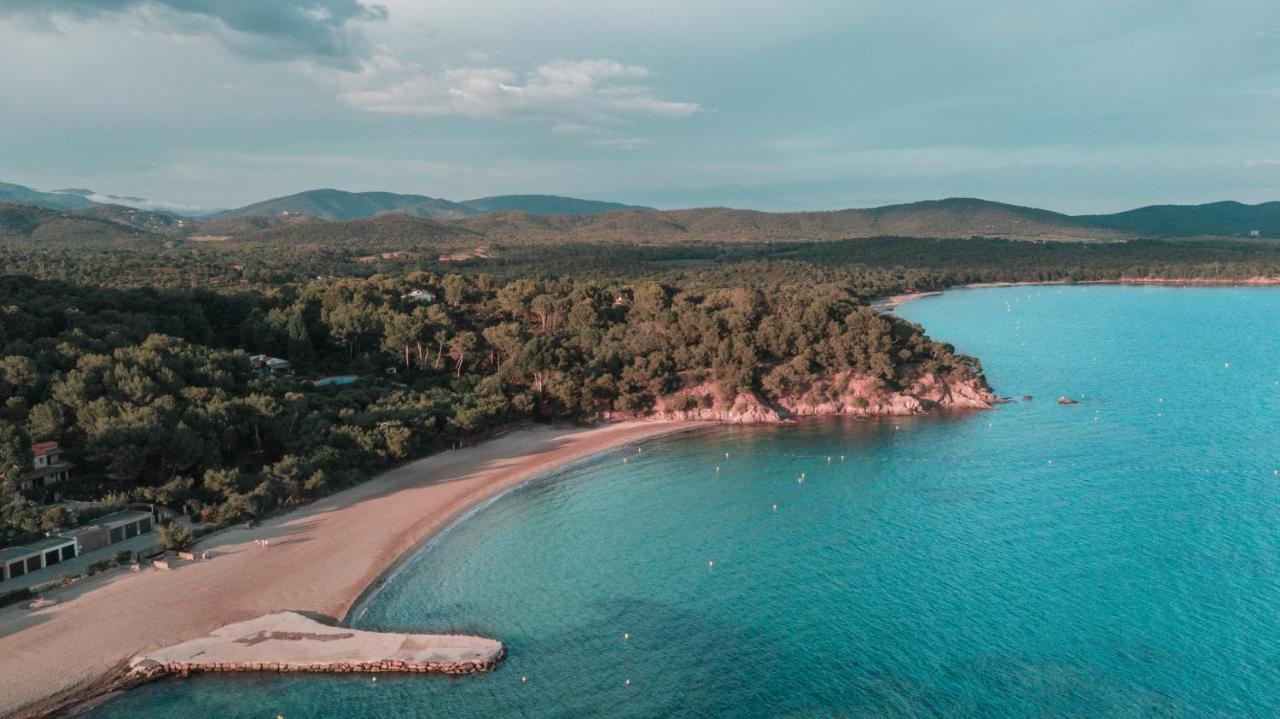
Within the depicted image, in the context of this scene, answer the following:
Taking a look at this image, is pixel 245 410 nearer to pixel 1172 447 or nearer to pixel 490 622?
pixel 490 622

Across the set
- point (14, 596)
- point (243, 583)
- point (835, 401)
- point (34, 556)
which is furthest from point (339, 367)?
point (835, 401)

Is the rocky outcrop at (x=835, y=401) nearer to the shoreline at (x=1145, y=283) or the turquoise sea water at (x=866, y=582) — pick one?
the turquoise sea water at (x=866, y=582)

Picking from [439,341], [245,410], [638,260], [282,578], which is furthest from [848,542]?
[638,260]

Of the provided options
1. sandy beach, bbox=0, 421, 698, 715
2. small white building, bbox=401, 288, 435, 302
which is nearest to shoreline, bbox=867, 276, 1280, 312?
small white building, bbox=401, 288, 435, 302

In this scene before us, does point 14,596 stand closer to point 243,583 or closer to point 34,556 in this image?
point 34,556

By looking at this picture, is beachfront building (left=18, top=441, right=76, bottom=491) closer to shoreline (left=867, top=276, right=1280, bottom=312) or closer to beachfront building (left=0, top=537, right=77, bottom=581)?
beachfront building (left=0, top=537, right=77, bottom=581)

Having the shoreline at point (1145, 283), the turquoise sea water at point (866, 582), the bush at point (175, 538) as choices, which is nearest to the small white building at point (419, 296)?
the turquoise sea water at point (866, 582)
